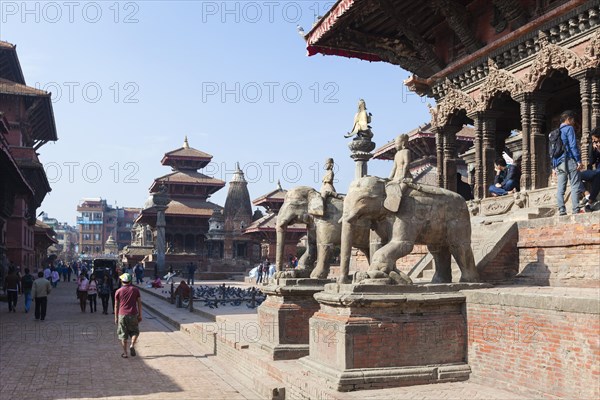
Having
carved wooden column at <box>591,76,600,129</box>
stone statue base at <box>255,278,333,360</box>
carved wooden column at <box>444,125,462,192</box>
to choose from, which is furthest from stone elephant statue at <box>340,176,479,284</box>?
carved wooden column at <box>444,125,462,192</box>

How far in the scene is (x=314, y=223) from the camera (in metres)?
10.9

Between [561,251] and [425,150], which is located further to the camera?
[425,150]

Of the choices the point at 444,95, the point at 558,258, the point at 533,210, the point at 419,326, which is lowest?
the point at 419,326

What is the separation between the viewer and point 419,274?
11.4m

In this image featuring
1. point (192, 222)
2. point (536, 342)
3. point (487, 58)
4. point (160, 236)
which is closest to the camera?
point (536, 342)

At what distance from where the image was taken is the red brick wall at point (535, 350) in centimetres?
618

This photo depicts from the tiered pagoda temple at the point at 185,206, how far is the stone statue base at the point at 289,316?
4399cm

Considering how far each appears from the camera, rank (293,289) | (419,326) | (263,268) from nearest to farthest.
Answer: (419,326)
(293,289)
(263,268)

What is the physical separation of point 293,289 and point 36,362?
16.8ft

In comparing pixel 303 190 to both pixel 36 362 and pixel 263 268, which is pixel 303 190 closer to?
pixel 36 362

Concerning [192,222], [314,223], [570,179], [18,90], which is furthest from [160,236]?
[570,179]

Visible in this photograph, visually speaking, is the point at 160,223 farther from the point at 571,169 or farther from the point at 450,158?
the point at 571,169

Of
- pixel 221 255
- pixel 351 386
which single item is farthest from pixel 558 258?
pixel 221 255

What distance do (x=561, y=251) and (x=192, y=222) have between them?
168 feet
